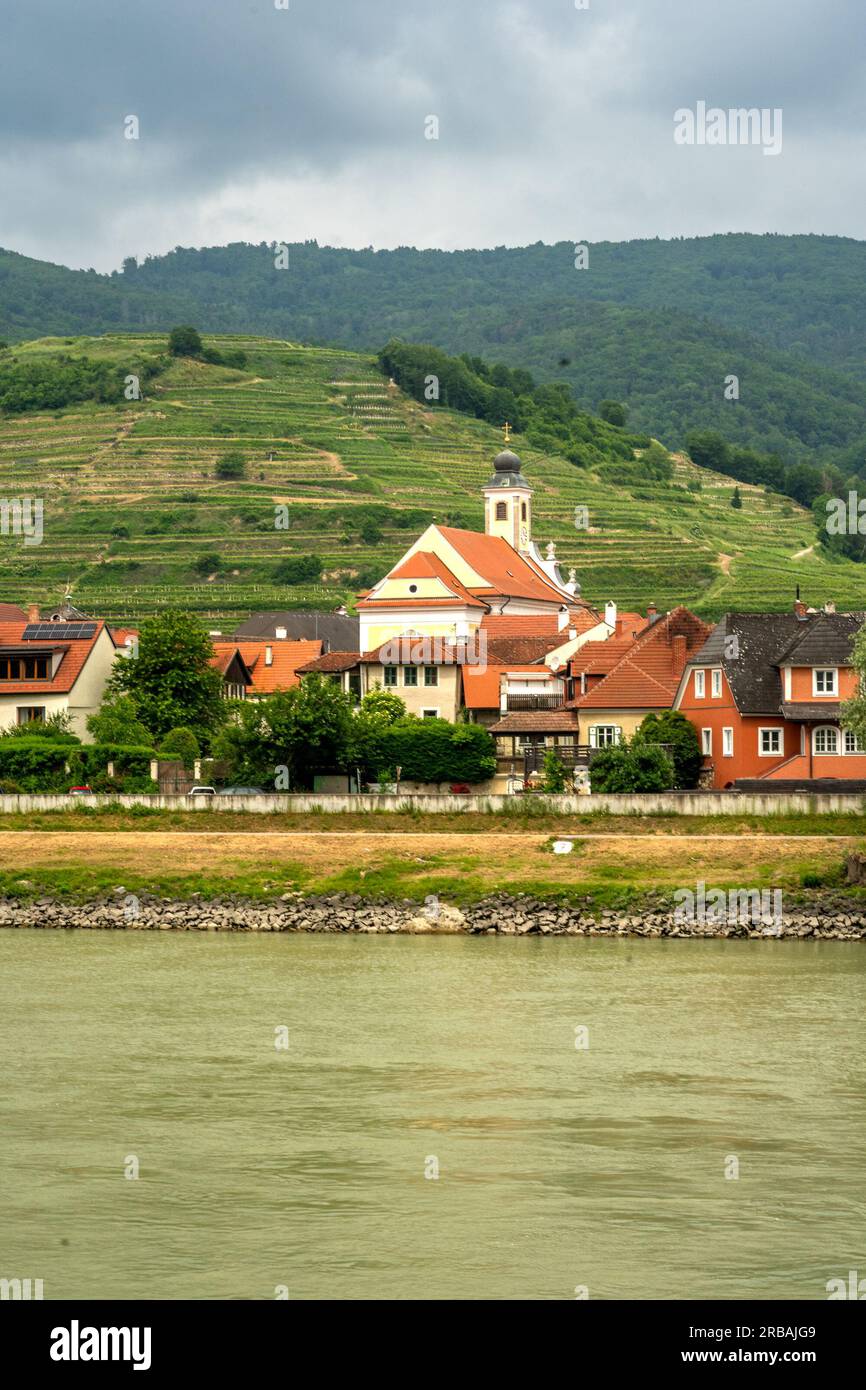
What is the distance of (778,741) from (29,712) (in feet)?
79.2

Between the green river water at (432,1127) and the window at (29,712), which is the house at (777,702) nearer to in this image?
the green river water at (432,1127)

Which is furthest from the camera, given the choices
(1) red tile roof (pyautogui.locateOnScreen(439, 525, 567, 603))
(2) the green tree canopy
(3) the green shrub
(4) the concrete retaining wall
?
(1) red tile roof (pyautogui.locateOnScreen(439, 525, 567, 603))

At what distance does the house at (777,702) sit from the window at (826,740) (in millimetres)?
28

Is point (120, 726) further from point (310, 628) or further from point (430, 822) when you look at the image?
point (310, 628)

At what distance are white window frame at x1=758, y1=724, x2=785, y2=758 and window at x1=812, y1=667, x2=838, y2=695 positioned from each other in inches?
59.4

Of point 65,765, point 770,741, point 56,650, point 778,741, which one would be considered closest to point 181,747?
point 65,765

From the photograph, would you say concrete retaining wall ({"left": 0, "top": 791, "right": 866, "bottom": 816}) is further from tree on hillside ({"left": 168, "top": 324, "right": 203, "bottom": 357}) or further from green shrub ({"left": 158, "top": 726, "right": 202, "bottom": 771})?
tree on hillside ({"left": 168, "top": 324, "right": 203, "bottom": 357})

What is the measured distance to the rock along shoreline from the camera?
42281mm

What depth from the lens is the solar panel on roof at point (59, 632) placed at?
65.0 metres

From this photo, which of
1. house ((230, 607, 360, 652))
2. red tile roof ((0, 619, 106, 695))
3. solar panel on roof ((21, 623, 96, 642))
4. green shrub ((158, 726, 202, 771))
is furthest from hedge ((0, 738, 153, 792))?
house ((230, 607, 360, 652))

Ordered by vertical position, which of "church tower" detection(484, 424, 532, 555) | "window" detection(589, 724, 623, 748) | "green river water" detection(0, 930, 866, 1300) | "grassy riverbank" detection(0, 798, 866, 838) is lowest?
"green river water" detection(0, 930, 866, 1300)

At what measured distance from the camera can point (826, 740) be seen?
54812 mm

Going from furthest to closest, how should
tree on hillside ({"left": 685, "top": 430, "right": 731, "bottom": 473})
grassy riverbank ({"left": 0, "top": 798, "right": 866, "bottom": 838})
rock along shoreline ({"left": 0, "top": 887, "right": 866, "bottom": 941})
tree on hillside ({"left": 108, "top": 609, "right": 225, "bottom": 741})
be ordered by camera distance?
tree on hillside ({"left": 685, "top": 430, "right": 731, "bottom": 473}) → tree on hillside ({"left": 108, "top": 609, "right": 225, "bottom": 741}) → grassy riverbank ({"left": 0, "top": 798, "right": 866, "bottom": 838}) → rock along shoreline ({"left": 0, "top": 887, "right": 866, "bottom": 941})
